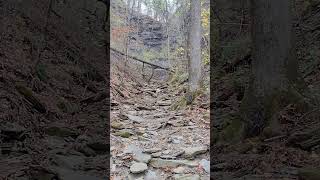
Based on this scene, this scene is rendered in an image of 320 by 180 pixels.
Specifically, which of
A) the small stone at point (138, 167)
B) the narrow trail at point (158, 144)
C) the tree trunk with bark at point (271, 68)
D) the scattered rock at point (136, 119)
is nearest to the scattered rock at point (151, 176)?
the narrow trail at point (158, 144)

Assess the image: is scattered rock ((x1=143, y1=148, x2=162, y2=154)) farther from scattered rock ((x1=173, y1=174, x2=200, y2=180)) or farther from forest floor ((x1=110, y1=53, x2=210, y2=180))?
scattered rock ((x1=173, y1=174, x2=200, y2=180))

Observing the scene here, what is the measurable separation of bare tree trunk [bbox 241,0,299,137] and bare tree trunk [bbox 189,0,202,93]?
6.52 metres

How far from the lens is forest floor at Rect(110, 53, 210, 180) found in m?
6.59

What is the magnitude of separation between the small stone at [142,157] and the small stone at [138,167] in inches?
10.8

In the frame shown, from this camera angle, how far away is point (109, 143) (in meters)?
8.10

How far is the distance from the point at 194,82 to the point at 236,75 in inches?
66.9

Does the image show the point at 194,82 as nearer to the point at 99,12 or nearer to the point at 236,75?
the point at 236,75

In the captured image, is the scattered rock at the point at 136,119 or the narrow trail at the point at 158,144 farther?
the scattered rock at the point at 136,119

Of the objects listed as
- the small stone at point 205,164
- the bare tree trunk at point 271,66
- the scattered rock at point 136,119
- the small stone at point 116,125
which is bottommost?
the small stone at point 205,164

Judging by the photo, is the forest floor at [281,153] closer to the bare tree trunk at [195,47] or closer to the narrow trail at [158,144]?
the narrow trail at [158,144]

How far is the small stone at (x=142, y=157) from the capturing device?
7199 mm

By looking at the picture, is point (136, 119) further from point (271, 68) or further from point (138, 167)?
point (271, 68)

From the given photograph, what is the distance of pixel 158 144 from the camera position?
869 cm

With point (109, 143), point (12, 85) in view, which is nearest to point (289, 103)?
point (109, 143)
